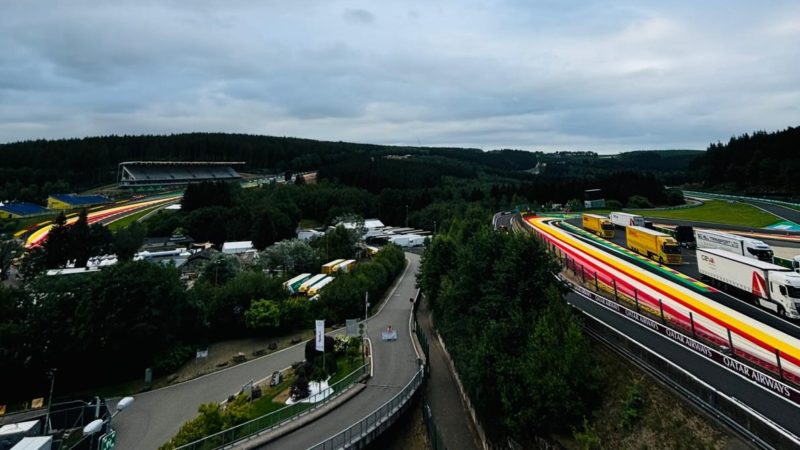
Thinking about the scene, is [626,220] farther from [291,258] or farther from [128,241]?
[128,241]

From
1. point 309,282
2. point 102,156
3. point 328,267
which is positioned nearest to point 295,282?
point 309,282

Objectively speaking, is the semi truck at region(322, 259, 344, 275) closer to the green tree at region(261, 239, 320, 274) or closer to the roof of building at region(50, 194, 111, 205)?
the green tree at region(261, 239, 320, 274)

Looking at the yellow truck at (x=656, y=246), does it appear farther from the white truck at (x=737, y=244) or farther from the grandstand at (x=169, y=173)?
the grandstand at (x=169, y=173)

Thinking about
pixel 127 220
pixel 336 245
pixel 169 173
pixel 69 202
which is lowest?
pixel 336 245

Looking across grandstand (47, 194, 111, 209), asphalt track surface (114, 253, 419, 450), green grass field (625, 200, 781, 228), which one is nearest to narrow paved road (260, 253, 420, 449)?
asphalt track surface (114, 253, 419, 450)

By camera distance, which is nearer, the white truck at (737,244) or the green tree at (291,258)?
the white truck at (737,244)

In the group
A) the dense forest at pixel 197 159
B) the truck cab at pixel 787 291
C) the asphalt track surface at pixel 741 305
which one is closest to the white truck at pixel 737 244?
the asphalt track surface at pixel 741 305
